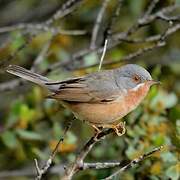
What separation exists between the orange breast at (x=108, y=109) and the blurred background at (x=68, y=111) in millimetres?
210

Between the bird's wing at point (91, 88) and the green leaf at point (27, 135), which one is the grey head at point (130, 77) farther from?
the green leaf at point (27, 135)

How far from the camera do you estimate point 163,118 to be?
481 centimetres

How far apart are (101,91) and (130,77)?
25cm

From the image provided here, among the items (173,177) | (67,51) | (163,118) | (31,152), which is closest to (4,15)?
(67,51)

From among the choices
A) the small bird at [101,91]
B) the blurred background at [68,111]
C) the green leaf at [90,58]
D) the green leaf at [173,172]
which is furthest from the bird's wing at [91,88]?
the green leaf at [90,58]

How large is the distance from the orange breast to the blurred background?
210 millimetres

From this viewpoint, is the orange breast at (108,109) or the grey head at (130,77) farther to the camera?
the grey head at (130,77)


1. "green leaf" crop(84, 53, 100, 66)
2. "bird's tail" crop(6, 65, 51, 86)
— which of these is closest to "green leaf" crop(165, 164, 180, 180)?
"bird's tail" crop(6, 65, 51, 86)

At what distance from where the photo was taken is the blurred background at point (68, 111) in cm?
449

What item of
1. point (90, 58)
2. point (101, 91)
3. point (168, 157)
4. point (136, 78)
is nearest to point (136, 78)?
point (136, 78)

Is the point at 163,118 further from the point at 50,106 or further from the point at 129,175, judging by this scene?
the point at 50,106

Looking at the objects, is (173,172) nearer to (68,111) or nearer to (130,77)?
(130,77)

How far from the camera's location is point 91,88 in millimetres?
4578

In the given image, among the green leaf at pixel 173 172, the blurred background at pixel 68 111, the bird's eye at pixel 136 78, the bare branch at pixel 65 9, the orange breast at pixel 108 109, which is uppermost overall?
the bare branch at pixel 65 9
